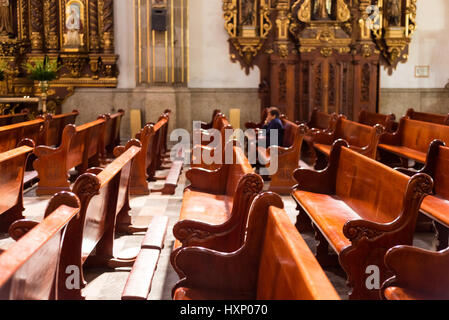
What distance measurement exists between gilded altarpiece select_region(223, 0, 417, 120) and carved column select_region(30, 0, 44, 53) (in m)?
3.70

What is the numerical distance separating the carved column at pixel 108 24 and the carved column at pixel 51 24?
37.7 inches

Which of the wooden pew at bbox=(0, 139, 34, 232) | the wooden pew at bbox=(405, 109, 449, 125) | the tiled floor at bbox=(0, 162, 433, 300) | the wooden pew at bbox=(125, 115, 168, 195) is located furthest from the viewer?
the wooden pew at bbox=(405, 109, 449, 125)

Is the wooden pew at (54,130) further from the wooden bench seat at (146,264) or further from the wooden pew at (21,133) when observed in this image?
the wooden bench seat at (146,264)

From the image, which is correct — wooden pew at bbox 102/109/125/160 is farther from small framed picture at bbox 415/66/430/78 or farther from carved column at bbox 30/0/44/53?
small framed picture at bbox 415/66/430/78

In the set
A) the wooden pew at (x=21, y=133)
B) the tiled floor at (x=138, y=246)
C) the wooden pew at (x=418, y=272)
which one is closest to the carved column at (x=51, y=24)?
the wooden pew at (x=21, y=133)

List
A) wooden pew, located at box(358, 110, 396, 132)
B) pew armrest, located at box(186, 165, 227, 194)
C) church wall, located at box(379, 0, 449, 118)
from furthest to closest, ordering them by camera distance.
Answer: church wall, located at box(379, 0, 449, 118) < wooden pew, located at box(358, 110, 396, 132) < pew armrest, located at box(186, 165, 227, 194)

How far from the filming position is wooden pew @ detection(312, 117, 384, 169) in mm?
6578

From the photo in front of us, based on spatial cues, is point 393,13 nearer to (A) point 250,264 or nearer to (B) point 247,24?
(B) point 247,24

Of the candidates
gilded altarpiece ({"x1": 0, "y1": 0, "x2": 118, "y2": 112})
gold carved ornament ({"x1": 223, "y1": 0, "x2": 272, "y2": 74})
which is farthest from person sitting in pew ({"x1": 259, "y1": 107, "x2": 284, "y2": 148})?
gilded altarpiece ({"x1": 0, "y1": 0, "x2": 118, "y2": 112})

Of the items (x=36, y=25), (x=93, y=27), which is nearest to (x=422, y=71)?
(x=93, y=27)

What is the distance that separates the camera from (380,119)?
30.7ft

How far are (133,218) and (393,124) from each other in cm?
471

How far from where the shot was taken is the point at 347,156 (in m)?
4.73
